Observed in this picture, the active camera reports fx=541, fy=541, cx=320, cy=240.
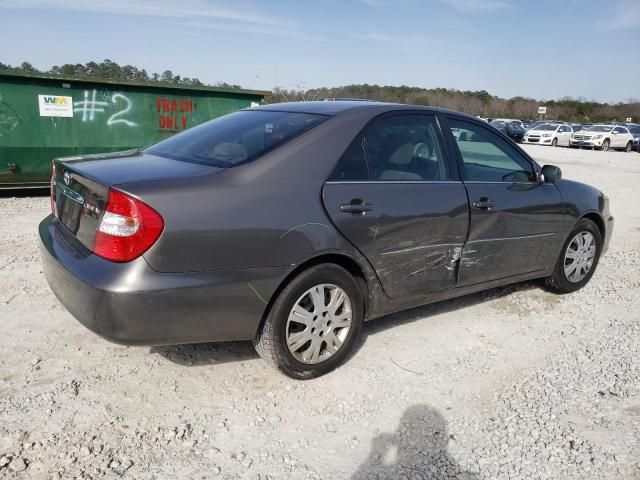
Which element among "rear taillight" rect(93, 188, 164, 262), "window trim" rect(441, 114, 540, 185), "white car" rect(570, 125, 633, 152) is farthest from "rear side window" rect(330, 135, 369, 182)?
"white car" rect(570, 125, 633, 152)

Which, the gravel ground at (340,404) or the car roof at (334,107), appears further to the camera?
the car roof at (334,107)

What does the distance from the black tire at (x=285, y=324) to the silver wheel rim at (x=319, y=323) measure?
1.2 inches

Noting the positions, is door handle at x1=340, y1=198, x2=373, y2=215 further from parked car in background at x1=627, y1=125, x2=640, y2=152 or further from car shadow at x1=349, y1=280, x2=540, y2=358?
parked car in background at x1=627, y1=125, x2=640, y2=152

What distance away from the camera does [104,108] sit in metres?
8.83

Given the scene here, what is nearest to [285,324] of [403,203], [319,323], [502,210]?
[319,323]

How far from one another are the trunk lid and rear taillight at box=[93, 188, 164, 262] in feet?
0.27

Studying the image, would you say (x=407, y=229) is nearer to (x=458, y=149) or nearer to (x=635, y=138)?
(x=458, y=149)

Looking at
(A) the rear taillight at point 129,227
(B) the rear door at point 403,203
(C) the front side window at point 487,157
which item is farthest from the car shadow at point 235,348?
(C) the front side window at point 487,157

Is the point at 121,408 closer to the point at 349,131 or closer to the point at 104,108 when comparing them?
the point at 349,131

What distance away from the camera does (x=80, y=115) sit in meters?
8.63

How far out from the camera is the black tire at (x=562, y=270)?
16.0 feet

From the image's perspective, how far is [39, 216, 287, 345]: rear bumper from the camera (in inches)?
103

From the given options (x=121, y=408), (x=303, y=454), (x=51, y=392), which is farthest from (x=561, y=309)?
(x=51, y=392)

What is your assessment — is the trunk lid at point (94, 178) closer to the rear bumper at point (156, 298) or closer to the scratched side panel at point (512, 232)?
the rear bumper at point (156, 298)
